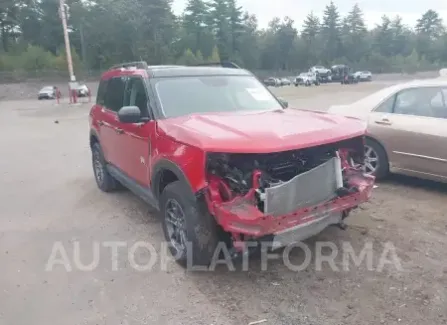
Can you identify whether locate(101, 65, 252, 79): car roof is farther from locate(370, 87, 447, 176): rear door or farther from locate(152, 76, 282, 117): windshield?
locate(370, 87, 447, 176): rear door

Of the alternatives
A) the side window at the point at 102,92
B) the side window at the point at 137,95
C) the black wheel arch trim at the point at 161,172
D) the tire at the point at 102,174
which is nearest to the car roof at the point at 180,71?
the side window at the point at 137,95

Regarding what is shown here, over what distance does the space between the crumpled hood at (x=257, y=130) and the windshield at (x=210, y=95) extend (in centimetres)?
25

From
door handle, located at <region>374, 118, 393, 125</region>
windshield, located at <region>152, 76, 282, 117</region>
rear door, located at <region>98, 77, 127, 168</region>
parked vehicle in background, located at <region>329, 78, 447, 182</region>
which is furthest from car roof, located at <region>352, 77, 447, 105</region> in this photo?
rear door, located at <region>98, 77, 127, 168</region>

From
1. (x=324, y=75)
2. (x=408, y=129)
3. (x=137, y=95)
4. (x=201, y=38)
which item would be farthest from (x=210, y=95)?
(x=201, y=38)

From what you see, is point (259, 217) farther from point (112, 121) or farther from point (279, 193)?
point (112, 121)

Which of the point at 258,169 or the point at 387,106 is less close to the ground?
the point at 387,106

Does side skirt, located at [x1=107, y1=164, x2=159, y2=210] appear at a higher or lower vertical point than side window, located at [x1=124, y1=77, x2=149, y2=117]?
lower

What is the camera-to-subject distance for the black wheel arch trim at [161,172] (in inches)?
148

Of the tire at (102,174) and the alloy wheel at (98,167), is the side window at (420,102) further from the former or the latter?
the alloy wheel at (98,167)

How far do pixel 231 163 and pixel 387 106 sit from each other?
3.49 meters

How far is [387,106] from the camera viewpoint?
622 cm

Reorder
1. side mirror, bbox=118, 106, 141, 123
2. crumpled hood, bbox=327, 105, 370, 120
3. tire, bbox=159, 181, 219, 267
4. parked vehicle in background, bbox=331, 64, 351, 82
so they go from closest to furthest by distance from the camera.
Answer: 1. tire, bbox=159, 181, 219, 267
2. side mirror, bbox=118, 106, 141, 123
3. crumpled hood, bbox=327, 105, 370, 120
4. parked vehicle in background, bbox=331, 64, 351, 82

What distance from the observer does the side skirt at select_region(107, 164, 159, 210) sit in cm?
466

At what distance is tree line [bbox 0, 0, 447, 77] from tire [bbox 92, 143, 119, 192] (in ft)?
169
